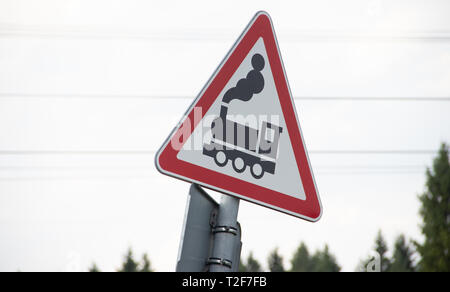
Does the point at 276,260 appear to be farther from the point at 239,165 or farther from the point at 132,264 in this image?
the point at 239,165

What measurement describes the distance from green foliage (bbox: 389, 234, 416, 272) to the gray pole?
62850mm

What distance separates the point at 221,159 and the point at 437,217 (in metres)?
37.1

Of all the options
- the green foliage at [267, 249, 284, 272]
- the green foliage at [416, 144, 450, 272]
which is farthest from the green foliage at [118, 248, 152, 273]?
the green foliage at [416, 144, 450, 272]

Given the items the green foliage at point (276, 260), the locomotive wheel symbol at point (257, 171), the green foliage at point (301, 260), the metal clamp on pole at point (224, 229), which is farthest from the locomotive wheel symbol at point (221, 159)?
the green foliage at point (276, 260)

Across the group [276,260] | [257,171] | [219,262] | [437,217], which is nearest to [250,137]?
[257,171]

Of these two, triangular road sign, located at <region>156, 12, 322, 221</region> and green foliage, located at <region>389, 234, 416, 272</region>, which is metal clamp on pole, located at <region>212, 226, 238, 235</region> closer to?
triangular road sign, located at <region>156, 12, 322, 221</region>

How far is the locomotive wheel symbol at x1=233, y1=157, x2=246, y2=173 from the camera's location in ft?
7.53

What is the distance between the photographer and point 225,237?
2182 millimetres

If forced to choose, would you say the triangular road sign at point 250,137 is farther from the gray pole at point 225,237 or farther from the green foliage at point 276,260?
the green foliage at point 276,260

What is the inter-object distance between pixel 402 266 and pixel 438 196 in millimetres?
26804

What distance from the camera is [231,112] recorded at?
2342mm

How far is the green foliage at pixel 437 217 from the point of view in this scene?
33969 millimetres

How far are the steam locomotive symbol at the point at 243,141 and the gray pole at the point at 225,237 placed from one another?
0.56 feet
